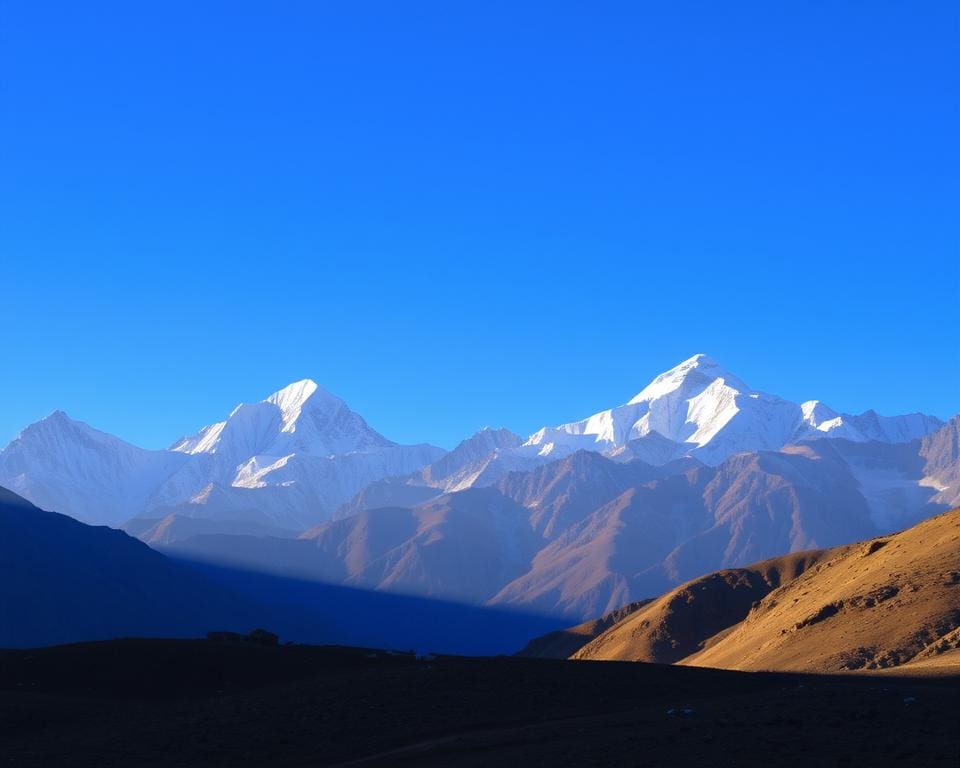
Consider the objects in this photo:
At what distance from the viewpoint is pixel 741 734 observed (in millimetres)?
36344

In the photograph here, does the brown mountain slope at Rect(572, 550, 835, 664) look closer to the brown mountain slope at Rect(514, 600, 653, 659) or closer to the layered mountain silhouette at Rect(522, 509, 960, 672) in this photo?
the layered mountain silhouette at Rect(522, 509, 960, 672)

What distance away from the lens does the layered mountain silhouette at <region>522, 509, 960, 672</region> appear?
69000mm

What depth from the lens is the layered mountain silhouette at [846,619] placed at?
69.0 m

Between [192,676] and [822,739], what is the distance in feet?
103

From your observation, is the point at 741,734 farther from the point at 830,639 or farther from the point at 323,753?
the point at 830,639

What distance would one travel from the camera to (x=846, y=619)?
78.1m

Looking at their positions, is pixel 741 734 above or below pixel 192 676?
below

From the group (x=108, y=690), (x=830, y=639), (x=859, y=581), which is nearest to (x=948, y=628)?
(x=830, y=639)

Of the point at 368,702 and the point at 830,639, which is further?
the point at 830,639

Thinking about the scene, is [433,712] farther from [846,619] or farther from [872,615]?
[846,619]

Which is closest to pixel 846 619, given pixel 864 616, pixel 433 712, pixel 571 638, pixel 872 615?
pixel 864 616

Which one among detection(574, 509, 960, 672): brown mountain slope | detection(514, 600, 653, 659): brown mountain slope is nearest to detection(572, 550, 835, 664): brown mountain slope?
detection(574, 509, 960, 672): brown mountain slope

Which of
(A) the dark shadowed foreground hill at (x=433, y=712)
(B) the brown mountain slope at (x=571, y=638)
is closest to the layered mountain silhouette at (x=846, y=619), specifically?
(A) the dark shadowed foreground hill at (x=433, y=712)

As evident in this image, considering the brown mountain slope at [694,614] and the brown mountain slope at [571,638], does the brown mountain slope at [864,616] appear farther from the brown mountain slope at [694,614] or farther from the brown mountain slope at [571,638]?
the brown mountain slope at [571,638]
